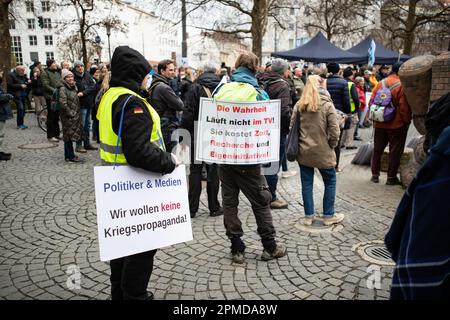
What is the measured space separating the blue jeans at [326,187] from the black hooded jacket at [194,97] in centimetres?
158

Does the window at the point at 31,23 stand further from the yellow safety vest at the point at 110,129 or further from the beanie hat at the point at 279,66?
the yellow safety vest at the point at 110,129

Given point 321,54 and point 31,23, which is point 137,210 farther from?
point 31,23

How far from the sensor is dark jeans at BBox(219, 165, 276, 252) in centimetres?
373

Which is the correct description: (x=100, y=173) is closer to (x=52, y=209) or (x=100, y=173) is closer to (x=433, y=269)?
(x=433, y=269)

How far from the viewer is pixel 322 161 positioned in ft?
14.8

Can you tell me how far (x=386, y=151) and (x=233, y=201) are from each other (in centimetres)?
491

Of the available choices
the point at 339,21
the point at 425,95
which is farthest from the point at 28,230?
the point at 339,21

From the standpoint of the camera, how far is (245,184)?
3734mm

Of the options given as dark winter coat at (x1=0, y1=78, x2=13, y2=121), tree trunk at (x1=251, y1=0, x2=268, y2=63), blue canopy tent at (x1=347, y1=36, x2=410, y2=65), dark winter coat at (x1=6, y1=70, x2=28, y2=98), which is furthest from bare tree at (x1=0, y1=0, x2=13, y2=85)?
blue canopy tent at (x1=347, y1=36, x2=410, y2=65)

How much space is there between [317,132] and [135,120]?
2594mm

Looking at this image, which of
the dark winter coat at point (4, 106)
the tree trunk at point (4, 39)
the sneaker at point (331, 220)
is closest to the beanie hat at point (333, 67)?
the sneaker at point (331, 220)

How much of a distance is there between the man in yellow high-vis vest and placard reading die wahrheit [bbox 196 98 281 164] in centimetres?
106

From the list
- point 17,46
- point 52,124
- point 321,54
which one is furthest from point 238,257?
point 17,46

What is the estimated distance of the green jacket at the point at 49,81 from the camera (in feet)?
34.0
